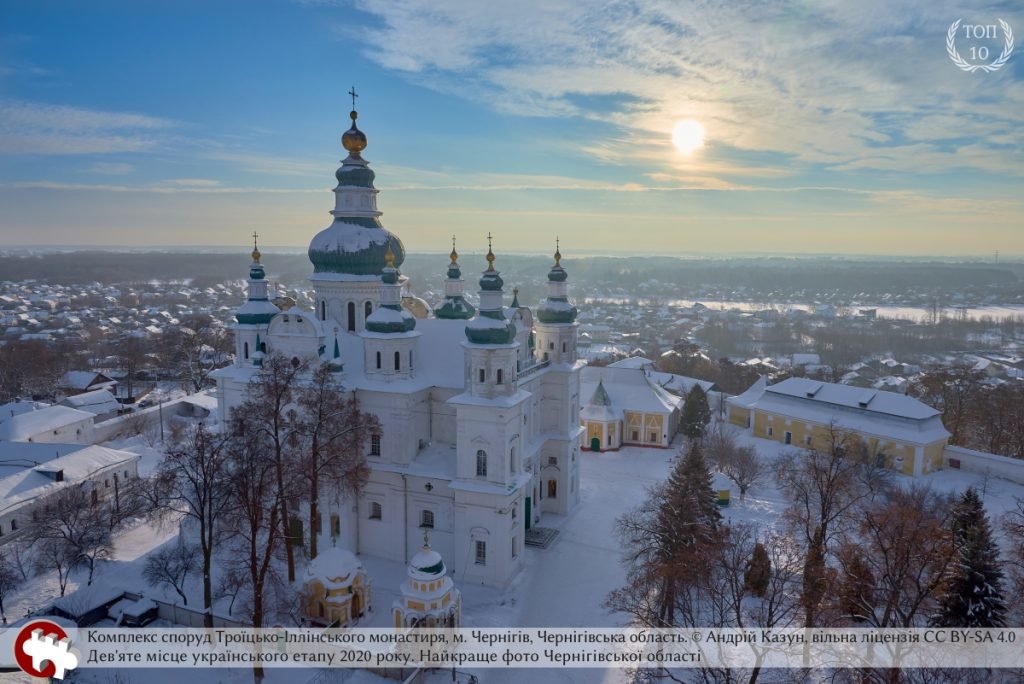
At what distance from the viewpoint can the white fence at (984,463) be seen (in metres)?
28.7

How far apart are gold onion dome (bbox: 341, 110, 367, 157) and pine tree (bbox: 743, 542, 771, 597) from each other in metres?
19.2

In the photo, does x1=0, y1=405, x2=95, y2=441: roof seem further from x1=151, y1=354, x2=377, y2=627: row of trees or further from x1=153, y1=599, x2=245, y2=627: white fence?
x1=153, y1=599, x2=245, y2=627: white fence

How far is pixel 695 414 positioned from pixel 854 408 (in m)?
8.02

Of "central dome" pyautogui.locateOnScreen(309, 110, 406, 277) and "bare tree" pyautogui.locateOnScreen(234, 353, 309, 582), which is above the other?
"central dome" pyautogui.locateOnScreen(309, 110, 406, 277)

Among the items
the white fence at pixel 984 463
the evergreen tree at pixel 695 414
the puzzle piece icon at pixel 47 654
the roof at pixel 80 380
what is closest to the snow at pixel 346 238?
the puzzle piece icon at pixel 47 654

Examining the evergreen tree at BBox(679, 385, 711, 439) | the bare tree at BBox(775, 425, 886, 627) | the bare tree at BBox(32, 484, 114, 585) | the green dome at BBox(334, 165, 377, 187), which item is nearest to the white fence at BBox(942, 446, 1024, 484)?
the bare tree at BBox(775, 425, 886, 627)

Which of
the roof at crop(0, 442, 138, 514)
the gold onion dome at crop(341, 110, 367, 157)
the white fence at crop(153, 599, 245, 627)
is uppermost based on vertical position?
the gold onion dome at crop(341, 110, 367, 157)

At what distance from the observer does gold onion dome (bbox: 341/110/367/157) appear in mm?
23078

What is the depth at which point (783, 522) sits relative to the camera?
23.3 metres

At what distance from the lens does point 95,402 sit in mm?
38969

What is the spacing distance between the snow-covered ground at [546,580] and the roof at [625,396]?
19.9ft

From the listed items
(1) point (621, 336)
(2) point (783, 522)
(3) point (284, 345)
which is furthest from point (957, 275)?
(3) point (284, 345)

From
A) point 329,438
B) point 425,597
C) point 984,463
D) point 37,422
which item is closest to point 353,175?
point 329,438

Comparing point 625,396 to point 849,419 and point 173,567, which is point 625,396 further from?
point 173,567
